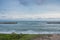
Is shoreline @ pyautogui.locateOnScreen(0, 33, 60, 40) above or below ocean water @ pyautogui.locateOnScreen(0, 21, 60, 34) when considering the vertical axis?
below

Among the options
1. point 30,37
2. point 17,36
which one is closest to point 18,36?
point 17,36

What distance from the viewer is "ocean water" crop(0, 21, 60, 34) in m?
1.51

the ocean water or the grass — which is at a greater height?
the ocean water

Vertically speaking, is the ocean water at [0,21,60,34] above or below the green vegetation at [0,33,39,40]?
above

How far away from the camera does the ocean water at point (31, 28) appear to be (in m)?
1.51

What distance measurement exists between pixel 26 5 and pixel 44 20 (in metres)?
0.31

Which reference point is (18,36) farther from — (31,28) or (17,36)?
(31,28)

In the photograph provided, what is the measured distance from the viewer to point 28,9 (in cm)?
Result: 154

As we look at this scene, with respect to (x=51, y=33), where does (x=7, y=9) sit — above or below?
above

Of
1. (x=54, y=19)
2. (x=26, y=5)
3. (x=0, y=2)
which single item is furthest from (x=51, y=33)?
(x=0, y=2)

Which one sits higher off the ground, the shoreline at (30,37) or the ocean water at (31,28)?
the ocean water at (31,28)

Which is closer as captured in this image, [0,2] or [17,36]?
[17,36]

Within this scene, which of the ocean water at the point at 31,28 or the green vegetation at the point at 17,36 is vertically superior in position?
the ocean water at the point at 31,28

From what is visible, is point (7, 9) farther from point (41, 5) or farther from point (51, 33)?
point (51, 33)
